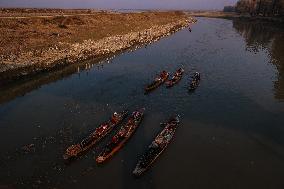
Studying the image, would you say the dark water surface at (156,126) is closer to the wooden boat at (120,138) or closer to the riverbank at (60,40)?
the wooden boat at (120,138)

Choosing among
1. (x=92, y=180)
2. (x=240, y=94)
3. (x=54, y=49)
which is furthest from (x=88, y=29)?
(x=92, y=180)

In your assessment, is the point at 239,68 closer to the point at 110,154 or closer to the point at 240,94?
the point at 240,94

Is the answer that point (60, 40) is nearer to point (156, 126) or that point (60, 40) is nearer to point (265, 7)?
point (156, 126)

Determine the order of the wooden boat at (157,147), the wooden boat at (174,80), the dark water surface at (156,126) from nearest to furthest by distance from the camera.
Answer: the wooden boat at (157,147) → the dark water surface at (156,126) → the wooden boat at (174,80)

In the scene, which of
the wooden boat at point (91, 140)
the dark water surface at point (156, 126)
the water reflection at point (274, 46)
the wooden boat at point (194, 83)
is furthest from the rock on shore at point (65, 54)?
the water reflection at point (274, 46)

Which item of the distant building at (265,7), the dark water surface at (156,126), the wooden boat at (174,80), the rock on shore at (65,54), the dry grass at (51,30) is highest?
the distant building at (265,7)

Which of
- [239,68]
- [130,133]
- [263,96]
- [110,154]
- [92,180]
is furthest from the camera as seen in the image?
[239,68]
